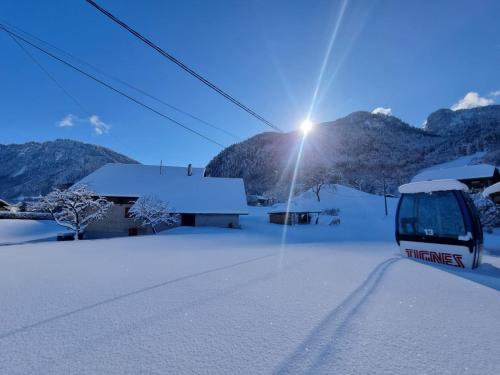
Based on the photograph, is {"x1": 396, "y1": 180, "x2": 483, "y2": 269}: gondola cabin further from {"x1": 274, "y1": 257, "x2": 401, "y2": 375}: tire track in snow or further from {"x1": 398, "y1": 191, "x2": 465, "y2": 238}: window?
{"x1": 274, "y1": 257, "x2": 401, "y2": 375}: tire track in snow

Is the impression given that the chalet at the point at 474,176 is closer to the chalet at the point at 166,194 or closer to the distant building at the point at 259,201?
the chalet at the point at 166,194

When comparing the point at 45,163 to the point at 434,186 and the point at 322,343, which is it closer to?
the point at 434,186

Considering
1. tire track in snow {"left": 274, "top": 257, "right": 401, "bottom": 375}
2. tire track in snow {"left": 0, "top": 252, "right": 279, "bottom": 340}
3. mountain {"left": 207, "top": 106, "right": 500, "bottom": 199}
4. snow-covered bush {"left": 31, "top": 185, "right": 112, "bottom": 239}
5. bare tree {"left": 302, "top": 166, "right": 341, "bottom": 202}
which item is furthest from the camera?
mountain {"left": 207, "top": 106, "right": 500, "bottom": 199}

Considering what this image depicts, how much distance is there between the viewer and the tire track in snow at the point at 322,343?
7.49 ft

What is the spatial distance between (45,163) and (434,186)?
181511 mm

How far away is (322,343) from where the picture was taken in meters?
2.73

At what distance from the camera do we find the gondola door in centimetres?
771

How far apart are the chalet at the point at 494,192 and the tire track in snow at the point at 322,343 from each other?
9016 mm

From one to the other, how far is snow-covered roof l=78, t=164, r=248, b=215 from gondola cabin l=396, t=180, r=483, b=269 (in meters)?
21.1

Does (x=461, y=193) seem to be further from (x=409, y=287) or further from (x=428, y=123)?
(x=428, y=123)

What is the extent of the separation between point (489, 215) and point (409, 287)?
31.1m

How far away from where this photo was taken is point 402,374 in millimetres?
2186

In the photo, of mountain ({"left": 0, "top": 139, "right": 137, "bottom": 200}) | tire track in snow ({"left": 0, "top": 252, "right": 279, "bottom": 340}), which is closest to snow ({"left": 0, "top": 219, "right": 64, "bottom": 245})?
tire track in snow ({"left": 0, "top": 252, "right": 279, "bottom": 340})

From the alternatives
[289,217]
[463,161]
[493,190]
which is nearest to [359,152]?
[463,161]
